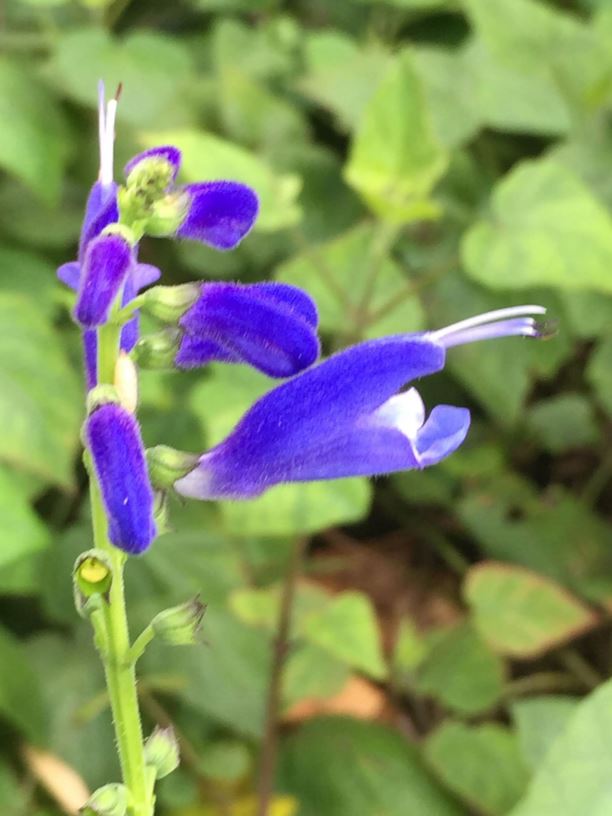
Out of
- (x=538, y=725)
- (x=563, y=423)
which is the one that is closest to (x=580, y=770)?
(x=538, y=725)

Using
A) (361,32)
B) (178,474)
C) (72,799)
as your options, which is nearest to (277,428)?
(178,474)

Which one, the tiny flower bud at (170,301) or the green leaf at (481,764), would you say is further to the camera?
the green leaf at (481,764)

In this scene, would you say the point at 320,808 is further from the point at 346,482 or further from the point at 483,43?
the point at 483,43

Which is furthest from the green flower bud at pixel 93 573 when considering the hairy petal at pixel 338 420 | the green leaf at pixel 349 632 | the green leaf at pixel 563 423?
the green leaf at pixel 563 423

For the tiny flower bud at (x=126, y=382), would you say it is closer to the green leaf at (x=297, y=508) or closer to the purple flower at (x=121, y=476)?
the purple flower at (x=121, y=476)

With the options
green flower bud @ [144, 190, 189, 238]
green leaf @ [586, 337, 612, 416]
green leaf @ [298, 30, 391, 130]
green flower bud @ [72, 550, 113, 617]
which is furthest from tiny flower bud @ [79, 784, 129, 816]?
green leaf @ [298, 30, 391, 130]

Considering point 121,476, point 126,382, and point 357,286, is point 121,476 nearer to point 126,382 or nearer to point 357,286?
point 126,382
